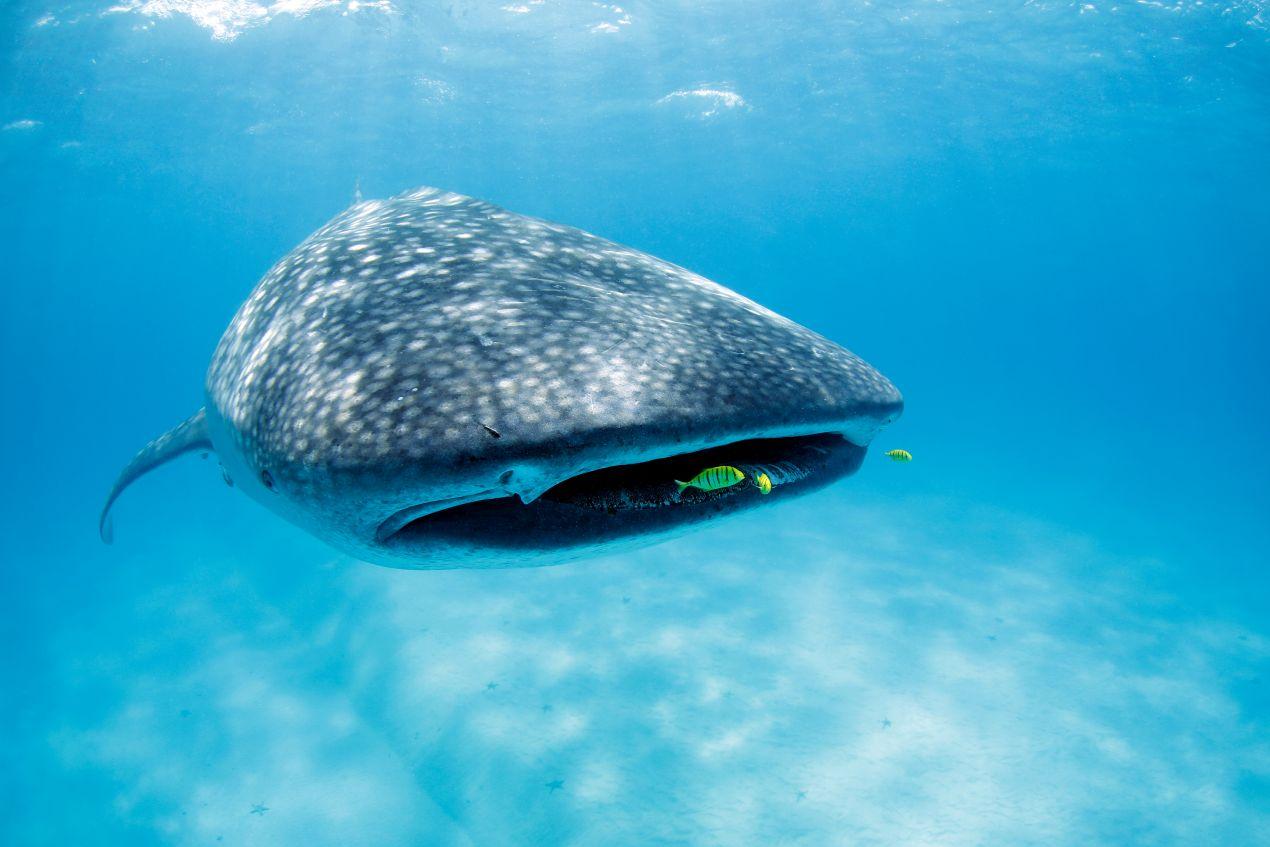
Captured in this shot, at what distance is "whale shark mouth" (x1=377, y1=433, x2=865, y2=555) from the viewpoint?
193 centimetres

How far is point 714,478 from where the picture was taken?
1.98 m

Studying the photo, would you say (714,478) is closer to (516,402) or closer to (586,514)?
(586,514)

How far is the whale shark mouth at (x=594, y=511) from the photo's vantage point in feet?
6.35

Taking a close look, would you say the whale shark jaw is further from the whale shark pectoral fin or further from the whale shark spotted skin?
the whale shark pectoral fin

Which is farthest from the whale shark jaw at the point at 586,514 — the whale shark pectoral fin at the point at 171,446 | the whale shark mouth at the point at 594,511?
the whale shark pectoral fin at the point at 171,446

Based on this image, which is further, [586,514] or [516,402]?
[586,514]

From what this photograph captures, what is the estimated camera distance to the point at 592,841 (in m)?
5.81

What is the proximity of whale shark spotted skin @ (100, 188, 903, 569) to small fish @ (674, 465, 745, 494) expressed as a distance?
0.14 feet

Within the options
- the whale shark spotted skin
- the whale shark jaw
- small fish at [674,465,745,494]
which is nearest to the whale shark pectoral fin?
Answer: the whale shark spotted skin

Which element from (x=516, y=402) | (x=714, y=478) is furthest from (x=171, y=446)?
(x=714, y=478)

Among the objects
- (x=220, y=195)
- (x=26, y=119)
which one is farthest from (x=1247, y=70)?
(x=220, y=195)

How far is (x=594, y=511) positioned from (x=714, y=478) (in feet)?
1.19

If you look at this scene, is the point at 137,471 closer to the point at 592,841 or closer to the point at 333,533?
the point at 333,533

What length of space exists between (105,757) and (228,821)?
310 centimetres
